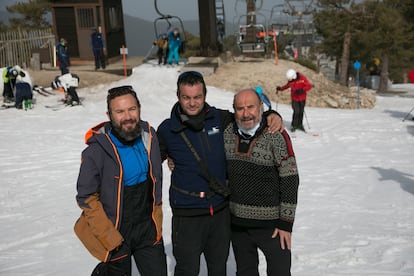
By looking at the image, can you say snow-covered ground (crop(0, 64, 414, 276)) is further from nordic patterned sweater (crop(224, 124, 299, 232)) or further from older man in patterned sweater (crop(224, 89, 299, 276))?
nordic patterned sweater (crop(224, 124, 299, 232))

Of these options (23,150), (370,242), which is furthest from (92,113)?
(370,242)

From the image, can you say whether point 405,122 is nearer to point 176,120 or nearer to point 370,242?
point 370,242

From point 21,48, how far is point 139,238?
20.3m

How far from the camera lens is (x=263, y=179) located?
2908 millimetres

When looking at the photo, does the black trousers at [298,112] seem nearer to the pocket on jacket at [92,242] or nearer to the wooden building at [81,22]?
the pocket on jacket at [92,242]

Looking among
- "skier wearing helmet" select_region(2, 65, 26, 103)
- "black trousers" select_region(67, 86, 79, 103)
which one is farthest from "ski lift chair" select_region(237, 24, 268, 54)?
"skier wearing helmet" select_region(2, 65, 26, 103)

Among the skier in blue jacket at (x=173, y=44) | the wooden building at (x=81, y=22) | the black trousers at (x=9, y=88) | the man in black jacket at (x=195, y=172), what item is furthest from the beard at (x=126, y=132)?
the wooden building at (x=81, y=22)

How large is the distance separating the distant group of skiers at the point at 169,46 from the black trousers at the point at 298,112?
29.7 feet

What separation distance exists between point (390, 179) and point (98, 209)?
20.2 ft

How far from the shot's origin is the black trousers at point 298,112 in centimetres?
1043

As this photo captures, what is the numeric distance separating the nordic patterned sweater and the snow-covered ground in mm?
1456

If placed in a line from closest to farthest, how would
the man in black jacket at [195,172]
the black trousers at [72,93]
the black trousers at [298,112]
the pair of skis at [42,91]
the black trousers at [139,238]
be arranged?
1. the black trousers at [139,238]
2. the man in black jacket at [195,172]
3. the black trousers at [298,112]
4. the black trousers at [72,93]
5. the pair of skis at [42,91]

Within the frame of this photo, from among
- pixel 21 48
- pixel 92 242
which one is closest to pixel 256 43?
pixel 21 48

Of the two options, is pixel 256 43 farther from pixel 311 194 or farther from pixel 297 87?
pixel 311 194
